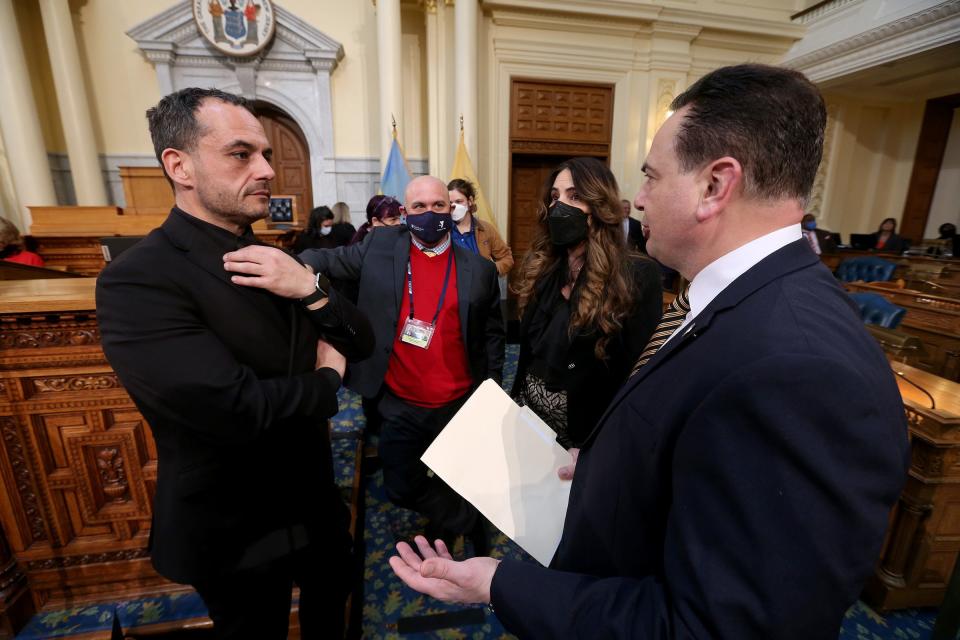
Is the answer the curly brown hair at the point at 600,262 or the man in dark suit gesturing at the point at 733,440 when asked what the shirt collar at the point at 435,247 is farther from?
the man in dark suit gesturing at the point at 733,440

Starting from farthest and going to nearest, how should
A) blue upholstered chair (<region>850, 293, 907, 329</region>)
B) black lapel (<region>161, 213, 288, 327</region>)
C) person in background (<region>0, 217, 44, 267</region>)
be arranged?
person in background (<region>0, 217, 44, 267</region>) < blue upholstered chair (<region>850, 293, 907, 329</region>) < black lapel (<region>161, 213, 288, 327</region>)

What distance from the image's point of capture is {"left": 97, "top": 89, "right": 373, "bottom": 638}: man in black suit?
2.96 feet

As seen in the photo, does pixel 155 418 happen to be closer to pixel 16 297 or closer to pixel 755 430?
pixel 16 297

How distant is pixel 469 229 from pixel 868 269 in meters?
6.02

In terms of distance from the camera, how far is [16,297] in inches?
56.1

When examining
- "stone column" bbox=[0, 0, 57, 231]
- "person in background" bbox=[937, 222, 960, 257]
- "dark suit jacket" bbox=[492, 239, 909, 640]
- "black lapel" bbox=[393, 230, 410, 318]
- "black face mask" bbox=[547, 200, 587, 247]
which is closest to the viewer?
"dark suit jacket" bbox=[492, 239, 909, 640]

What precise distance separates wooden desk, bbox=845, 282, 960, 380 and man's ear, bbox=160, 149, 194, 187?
472 cm

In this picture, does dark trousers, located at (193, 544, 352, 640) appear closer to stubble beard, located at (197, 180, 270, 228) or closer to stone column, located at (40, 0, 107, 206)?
stubble beard, located at (197, 180, 270, 228)

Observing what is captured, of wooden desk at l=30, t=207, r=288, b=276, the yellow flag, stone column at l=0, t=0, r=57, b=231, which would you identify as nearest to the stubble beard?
wooden desk at l=30, t=207, r=288, b=276

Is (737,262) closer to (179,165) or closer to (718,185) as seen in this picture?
(718,185)

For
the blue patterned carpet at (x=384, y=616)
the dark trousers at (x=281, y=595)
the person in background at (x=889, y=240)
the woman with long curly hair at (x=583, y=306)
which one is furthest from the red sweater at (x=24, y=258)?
the person in background at (x=889, y=240)

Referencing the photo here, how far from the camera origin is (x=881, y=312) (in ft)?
9.18

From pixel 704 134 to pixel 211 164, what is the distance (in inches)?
41.9

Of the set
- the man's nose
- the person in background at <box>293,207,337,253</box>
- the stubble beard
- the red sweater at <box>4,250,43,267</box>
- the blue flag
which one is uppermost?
the blue flag
